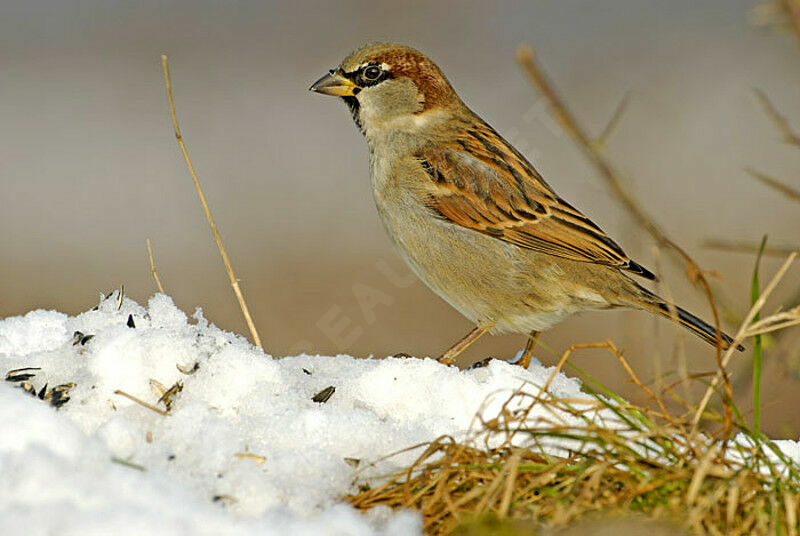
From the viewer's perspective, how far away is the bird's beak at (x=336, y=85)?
15.3 feet

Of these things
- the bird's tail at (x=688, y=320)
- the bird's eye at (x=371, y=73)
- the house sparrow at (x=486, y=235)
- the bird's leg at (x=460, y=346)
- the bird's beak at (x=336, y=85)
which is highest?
the bird's eye at (x=371, y=73)

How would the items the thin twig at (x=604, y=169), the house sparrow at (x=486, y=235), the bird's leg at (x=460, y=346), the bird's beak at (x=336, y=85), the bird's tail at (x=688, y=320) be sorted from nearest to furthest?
1. the thin twig at (x=604, y=169)
2. the bird's tail at (x=688, y=320)
3. the bird's leg at (x=460, y=346)
4. the house sparrow at (x=486, y=235)
5. the bird's beak at (x=336, y=85)

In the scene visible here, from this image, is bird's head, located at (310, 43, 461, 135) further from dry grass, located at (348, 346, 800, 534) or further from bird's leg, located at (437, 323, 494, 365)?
dry grass, located at (348, 346, 800, 534)

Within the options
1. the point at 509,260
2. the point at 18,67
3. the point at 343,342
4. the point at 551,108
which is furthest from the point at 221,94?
the point at 551,108

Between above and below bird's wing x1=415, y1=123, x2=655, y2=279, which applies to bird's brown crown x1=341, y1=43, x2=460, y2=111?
above

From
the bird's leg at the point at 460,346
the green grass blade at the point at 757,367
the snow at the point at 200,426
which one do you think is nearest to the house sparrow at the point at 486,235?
the bird's leg at the point at 460,346

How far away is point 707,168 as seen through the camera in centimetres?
902

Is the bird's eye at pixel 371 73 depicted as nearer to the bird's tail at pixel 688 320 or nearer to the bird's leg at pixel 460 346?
the bird's leg at pixel 460 346

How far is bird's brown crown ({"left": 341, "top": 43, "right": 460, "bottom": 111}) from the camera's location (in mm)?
4688

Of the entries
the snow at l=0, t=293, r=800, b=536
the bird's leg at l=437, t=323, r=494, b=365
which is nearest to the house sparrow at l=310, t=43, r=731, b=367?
the bird's leg at l=437, t=323, r=494, b=365

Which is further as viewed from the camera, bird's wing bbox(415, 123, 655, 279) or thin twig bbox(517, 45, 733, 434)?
bird's wing bbox(415, 123, 655, 279)

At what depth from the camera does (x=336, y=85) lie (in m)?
4.68

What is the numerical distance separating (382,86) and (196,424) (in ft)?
8.26

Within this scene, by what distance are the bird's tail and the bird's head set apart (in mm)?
1309
